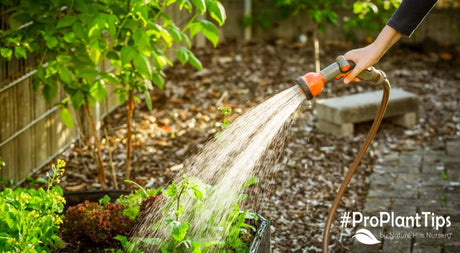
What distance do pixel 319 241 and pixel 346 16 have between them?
214 inches

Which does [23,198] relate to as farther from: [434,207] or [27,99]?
[434,207]

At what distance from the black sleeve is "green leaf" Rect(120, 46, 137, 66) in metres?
1.39

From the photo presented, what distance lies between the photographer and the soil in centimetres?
452

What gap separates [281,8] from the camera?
361 inches

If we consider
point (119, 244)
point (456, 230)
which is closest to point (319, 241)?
point (456, 230)

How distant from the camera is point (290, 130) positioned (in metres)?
5.92

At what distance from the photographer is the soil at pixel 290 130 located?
4.52 meters

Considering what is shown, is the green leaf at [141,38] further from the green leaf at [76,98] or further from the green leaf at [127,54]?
the green leaf at [76,98]

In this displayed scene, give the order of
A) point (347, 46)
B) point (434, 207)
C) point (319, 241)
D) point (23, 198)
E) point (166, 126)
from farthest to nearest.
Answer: point (347, 46), point (166, 126), point (434, 207), point (319, 241), point (23, 198)

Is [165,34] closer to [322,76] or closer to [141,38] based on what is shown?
[141,38]

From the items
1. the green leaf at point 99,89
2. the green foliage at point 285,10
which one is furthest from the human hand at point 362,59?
the green foliage at point 285,10

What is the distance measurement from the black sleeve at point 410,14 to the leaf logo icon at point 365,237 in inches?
64.3

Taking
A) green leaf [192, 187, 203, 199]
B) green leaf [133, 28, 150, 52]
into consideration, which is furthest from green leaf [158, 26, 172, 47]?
green leaf [192, 187, 203, 199]

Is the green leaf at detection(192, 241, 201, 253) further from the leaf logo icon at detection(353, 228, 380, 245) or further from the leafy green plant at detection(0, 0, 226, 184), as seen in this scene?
the leaf logo icon at detection(353, 228, 380, 245)
